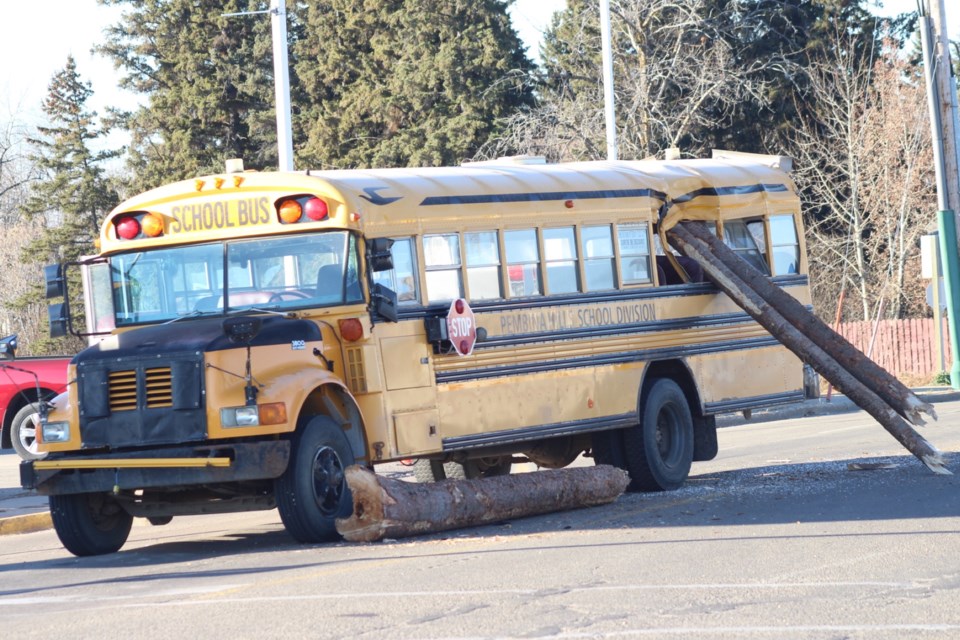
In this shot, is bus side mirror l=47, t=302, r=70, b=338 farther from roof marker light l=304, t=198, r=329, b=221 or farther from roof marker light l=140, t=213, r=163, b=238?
roof marker light l=304, t=198, r=329, b=221

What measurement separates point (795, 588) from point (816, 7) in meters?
41.4

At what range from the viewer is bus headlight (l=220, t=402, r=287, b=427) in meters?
9.45

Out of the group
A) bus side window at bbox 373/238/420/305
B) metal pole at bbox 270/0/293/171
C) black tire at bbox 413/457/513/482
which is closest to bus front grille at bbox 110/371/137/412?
bus side window at bbox 373/238/420/305

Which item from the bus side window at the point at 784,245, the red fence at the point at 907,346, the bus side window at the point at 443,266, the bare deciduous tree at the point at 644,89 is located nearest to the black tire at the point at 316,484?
the bus side window at the point at 443,266

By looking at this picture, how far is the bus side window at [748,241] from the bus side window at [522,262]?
281 cm

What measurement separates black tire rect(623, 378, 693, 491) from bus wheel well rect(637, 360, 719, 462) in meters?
0.10

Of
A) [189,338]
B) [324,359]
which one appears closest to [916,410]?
[324,359]

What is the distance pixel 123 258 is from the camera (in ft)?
36.4

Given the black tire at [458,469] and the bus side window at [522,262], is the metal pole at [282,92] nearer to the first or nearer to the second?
the black tire at [458,469]

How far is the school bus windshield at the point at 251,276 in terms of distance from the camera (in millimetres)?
10438

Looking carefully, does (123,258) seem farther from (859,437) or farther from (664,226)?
(859,437)

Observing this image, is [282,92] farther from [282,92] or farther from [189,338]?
[189,338]

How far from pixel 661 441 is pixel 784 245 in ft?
9.16

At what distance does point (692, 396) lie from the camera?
45.5ft
